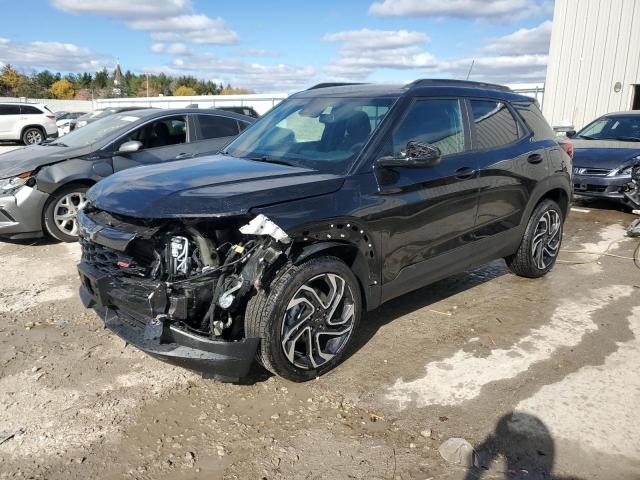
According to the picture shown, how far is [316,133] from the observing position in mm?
4094

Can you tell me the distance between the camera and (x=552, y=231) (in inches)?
215

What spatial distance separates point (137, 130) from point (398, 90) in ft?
13.7

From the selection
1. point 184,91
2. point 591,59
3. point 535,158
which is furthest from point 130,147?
point 184,91

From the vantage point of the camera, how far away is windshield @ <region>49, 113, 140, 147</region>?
7008 mm

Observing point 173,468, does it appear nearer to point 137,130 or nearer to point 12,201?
point 12,201

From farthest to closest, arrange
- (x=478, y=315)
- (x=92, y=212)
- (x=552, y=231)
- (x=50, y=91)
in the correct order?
(x=50, y=91)
(x=552, y=231)
(x=478, y=315)
(x=92, y=212)

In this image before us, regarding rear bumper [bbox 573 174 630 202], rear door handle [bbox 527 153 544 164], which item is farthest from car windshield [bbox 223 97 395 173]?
rear bumper [bbox 573 174 630 202]

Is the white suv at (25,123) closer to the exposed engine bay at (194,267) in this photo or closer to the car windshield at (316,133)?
the car windshield at (316,133)

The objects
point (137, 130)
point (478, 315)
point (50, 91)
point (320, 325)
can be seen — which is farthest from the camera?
point (50, 91)

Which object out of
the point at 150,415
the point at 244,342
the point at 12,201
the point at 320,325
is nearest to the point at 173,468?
the point at 150,415

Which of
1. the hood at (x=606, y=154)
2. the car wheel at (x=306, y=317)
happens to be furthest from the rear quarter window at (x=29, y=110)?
the car wheel at (x=306, y=317)

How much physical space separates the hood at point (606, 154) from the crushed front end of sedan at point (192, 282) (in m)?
7.63

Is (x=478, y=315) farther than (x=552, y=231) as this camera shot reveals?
No

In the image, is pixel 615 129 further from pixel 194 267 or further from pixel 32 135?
pixel 32 135
